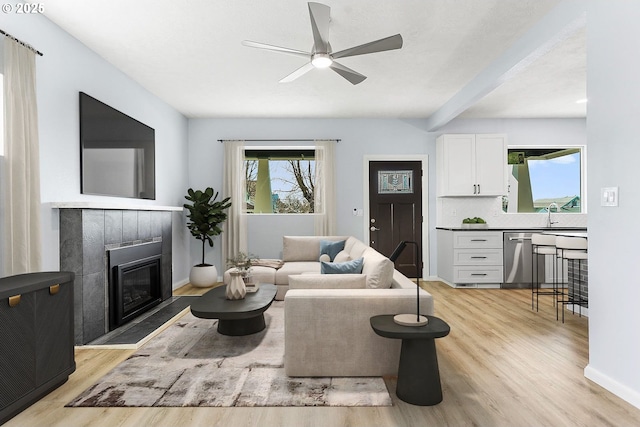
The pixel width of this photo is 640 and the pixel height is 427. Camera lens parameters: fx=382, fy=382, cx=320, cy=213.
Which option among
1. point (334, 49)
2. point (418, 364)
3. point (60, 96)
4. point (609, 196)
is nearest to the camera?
point (418, 364)

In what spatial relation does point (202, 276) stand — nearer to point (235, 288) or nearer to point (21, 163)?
point (235, 288)

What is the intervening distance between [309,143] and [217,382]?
4595 millimetres

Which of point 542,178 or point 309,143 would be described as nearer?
point 309,143

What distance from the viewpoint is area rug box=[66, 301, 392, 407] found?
7.64 ft

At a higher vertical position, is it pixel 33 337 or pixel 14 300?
pixel 14 300

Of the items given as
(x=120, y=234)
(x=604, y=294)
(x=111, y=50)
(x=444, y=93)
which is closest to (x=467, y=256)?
(x=444, y=93)

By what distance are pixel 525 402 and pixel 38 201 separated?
3665mm

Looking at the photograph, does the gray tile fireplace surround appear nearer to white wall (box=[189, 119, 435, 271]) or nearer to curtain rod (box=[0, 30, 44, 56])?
curtain rod (box=[0, 30, 44, 56])

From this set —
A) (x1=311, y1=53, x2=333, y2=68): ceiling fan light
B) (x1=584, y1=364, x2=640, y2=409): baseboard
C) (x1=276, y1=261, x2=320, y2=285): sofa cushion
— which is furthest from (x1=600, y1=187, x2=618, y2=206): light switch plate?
(x1=276, y1=261, x2=320, y2=285): sofa cushion

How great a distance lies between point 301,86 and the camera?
15.9ft

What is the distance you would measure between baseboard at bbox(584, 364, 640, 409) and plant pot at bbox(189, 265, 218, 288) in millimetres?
4864

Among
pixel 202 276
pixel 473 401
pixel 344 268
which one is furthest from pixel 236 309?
pixel 202 276

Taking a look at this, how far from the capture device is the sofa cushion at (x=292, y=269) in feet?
16.3

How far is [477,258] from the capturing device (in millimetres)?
5891
